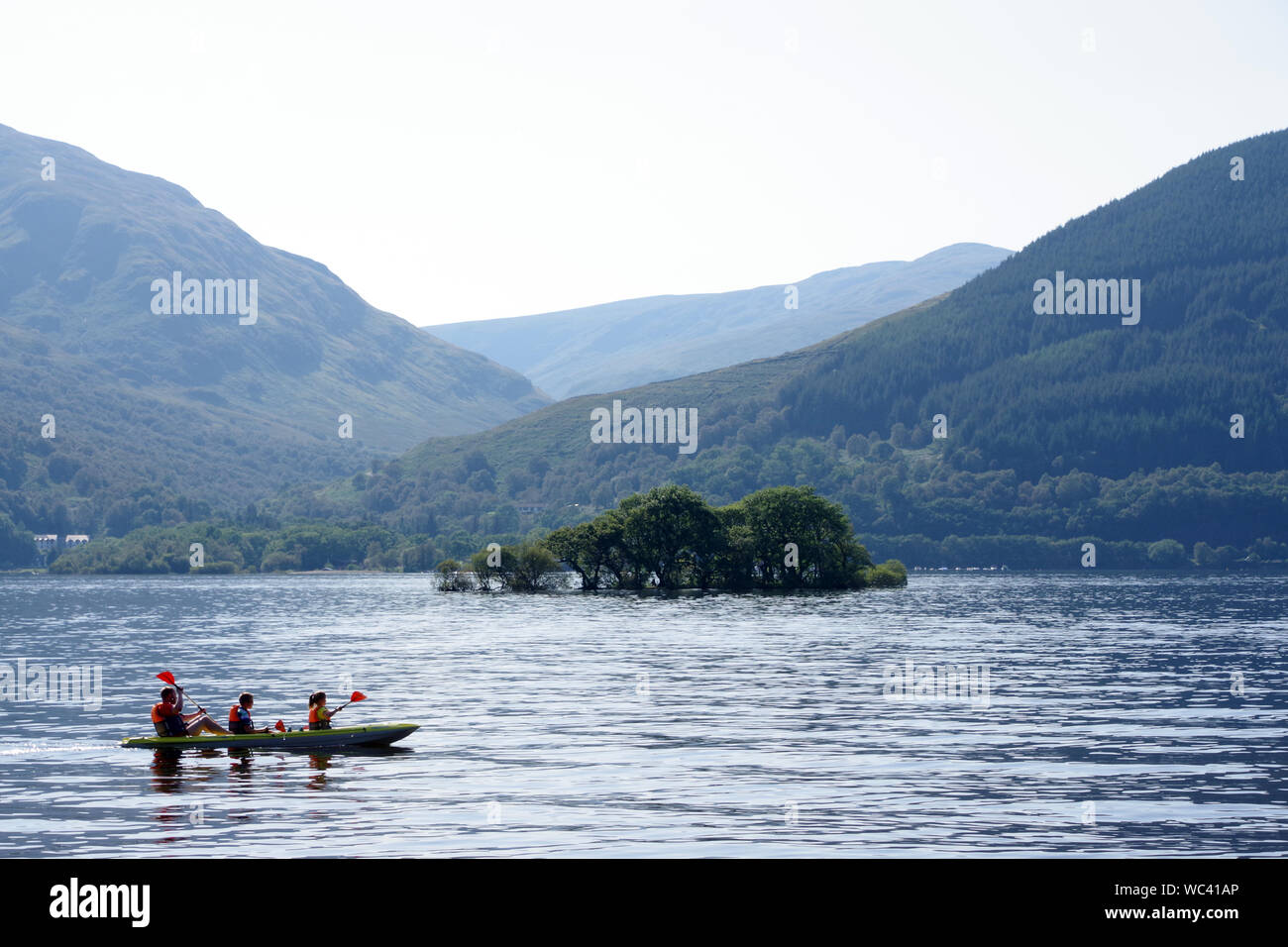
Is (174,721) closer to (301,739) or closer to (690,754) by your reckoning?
(301,739)

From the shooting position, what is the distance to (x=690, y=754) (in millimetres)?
50062

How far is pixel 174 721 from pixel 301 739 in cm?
489

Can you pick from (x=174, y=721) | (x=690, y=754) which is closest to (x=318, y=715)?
→ (x=174, y=721)

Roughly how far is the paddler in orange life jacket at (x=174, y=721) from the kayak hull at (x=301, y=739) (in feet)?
1.04

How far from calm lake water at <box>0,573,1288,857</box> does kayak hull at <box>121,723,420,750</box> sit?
69 cm

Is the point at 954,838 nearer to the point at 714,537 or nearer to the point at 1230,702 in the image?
the point at 1230,702

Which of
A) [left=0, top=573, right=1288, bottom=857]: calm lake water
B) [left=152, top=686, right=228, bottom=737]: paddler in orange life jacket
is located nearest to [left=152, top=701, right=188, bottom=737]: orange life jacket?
[left=152, top=686, right=228, bottom=737]: paddler in orange life jacket

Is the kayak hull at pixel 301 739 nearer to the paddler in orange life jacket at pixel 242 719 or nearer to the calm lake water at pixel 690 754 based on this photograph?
the paddler in orange life jacket at pixel 242 719

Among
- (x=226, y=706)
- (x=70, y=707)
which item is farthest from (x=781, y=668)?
(x=70, y=707)

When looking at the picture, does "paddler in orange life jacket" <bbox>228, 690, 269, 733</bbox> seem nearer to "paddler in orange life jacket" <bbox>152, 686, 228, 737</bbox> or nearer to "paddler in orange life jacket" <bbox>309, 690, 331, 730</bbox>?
"paddler in orange life jacket" <bbox>152, 686, 228, 737</bbox>

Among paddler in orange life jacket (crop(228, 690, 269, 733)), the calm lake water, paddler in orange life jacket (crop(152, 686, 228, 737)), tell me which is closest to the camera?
the calm lake water

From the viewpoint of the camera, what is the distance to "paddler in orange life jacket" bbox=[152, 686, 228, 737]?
51625 mm

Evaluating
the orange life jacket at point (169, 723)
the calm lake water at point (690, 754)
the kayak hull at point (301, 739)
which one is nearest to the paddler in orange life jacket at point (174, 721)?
the orange life jacket at point (169, 723)
